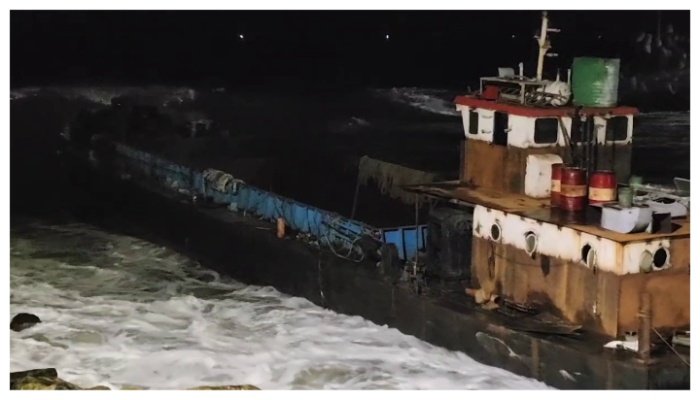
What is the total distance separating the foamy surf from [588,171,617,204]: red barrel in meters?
1.32

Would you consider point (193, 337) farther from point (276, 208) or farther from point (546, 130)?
point (546, 130)

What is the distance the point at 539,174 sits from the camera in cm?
710

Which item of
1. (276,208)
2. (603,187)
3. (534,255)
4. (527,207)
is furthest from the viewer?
(276,208)

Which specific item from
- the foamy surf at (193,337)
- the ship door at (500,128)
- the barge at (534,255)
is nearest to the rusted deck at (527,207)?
the barge at (534,255)

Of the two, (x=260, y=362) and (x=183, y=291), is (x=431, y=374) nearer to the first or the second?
(x=260, y=362)

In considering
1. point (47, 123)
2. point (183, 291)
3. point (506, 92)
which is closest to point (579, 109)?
point (506, 92)

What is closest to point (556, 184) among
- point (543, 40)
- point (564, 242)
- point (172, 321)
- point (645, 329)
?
point (564, 242)

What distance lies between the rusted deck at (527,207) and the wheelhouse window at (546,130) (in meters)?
0.45

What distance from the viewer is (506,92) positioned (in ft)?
24.7

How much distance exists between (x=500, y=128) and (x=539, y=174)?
1.72ft

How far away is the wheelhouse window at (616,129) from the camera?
24.1 feet

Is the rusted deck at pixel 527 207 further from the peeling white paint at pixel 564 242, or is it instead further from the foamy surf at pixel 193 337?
the foamy surf at pixel 193 337

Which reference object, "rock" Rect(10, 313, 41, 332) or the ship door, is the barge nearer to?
the ship door

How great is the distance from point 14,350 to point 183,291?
205 centimetres
